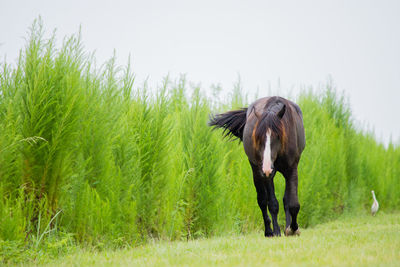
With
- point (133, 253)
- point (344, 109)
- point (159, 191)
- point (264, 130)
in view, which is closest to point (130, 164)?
point (159, 191)

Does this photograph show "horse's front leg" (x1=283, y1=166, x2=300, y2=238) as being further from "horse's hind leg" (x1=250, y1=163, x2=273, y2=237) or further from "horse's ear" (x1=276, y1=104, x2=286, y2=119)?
"horse's ear" (x1=276, y1=104, x2=286, y2=119)

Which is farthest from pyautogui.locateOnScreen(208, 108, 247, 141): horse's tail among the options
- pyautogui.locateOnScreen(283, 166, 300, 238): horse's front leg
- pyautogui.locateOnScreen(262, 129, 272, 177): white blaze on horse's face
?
pyautogui.locateOnScreen(262, 129, 272, 177): white blaze on horse's face


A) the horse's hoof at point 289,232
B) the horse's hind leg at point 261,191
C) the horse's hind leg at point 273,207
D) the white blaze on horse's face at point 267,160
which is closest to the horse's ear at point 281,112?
A: the white blaze on horse's face at point 267,160

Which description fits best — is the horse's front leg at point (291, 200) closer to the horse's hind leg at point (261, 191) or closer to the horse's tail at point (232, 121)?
the horse's hind leg at point (261, 191)

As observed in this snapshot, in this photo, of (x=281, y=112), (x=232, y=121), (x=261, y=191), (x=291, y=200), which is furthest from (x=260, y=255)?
(x=232, y=121)

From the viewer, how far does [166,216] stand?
6805 millimetres

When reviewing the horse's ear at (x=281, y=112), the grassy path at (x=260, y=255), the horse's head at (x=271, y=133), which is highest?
the horse's ear at (x=281, y=112)

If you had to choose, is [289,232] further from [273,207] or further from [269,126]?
[269,126]

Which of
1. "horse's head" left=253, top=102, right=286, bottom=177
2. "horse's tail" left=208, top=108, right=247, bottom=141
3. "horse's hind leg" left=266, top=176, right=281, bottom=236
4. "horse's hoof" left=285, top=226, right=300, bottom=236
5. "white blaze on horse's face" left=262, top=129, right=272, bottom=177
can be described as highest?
"horse's tail" left=208, top=108, right=247, bottom=141

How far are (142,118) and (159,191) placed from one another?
4.14ft

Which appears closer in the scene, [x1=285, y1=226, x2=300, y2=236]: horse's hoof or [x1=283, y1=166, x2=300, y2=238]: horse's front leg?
[x1=283, y1=166, x2=300, y2=238]: horse's front leg

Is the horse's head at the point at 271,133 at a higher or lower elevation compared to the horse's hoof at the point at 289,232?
higher

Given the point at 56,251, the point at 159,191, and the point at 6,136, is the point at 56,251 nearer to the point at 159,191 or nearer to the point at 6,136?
the point at 6,136

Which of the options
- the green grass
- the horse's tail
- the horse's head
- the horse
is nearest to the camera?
the green grass
